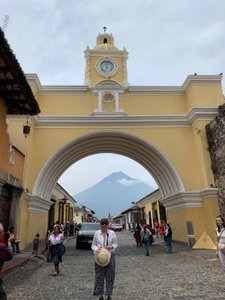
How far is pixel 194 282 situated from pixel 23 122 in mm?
12333

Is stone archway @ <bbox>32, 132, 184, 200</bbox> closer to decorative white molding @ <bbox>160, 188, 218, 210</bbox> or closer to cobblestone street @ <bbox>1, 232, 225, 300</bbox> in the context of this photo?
decorative white molding @ <bbox>160, 188, 218, 210</bbox>

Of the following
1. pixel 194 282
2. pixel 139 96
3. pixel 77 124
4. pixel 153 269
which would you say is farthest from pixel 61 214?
A: pixel 194 282

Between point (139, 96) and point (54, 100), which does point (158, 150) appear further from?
point (54, 100)

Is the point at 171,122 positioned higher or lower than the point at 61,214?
higher

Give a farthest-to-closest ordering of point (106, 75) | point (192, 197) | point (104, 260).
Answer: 1. point (106, 75)
2. point (192, 197)
3. point (104, 260)

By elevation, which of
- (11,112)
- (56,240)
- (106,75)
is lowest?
(56,240)

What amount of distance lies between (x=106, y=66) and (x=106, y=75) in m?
0.99

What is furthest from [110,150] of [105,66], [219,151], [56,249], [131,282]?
[131,282]

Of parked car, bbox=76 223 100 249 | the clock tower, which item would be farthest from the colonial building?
the clock tower

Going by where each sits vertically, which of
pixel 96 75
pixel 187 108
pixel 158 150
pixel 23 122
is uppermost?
pixel 96 75

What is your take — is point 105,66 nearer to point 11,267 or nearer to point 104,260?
point 11,267

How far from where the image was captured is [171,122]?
16375 millimetres

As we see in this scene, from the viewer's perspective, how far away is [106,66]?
61.5 feet

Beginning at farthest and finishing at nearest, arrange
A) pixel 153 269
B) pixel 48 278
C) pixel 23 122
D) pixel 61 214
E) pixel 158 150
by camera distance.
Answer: pixel 61 214
pixel 158 150
pixel 23 122
pixel 153 269
pixel 48 278
